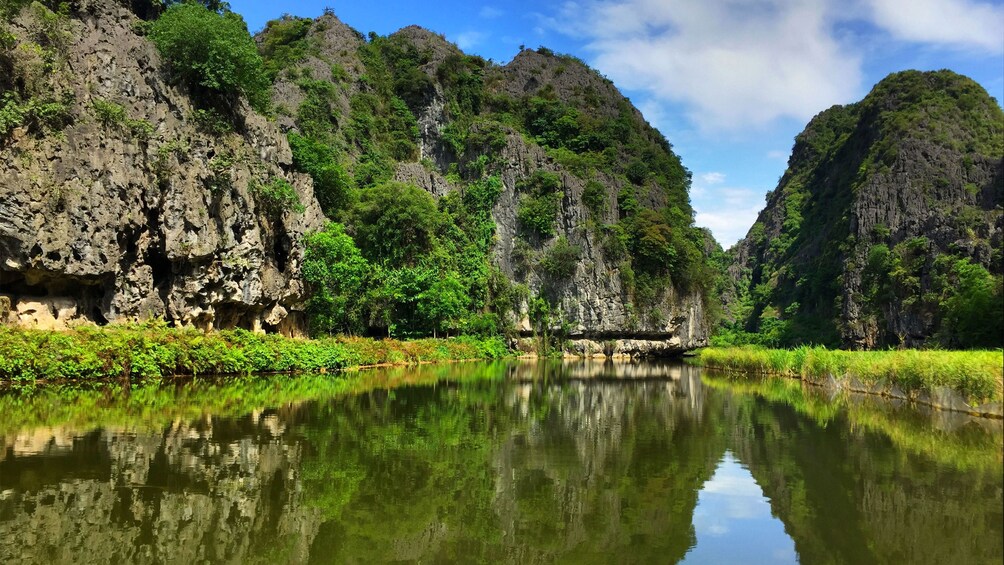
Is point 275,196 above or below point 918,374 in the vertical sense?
above

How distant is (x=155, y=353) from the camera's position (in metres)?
21.8

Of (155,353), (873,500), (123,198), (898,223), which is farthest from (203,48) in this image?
(898,223)

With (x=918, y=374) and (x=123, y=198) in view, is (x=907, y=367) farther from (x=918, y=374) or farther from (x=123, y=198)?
(x=123, y=198)

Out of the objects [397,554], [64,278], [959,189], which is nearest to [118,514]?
[397,554]

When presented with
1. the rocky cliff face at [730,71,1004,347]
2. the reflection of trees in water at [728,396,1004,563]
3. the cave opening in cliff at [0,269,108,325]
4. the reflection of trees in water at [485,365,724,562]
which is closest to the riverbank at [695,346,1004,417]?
the reflection of trees in water at [728,396,1004,563]

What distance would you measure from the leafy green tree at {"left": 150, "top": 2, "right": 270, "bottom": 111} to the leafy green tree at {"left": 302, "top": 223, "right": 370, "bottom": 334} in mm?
10372

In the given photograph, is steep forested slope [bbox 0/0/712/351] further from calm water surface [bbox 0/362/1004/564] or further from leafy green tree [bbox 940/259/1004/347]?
leafy green tree [bbox 940/259/1004/347]

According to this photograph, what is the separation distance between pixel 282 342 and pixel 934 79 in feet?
312

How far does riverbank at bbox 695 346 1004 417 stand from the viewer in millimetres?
14516

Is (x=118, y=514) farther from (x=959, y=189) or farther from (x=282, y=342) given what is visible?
(x=959, y=189)

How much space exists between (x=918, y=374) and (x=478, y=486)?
1550cm

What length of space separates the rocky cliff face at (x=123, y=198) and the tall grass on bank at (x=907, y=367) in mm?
27284

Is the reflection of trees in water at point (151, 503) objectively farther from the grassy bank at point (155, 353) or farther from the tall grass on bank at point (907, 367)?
the tall grass on bank at point (907, 367)

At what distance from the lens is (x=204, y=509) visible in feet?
22.5
